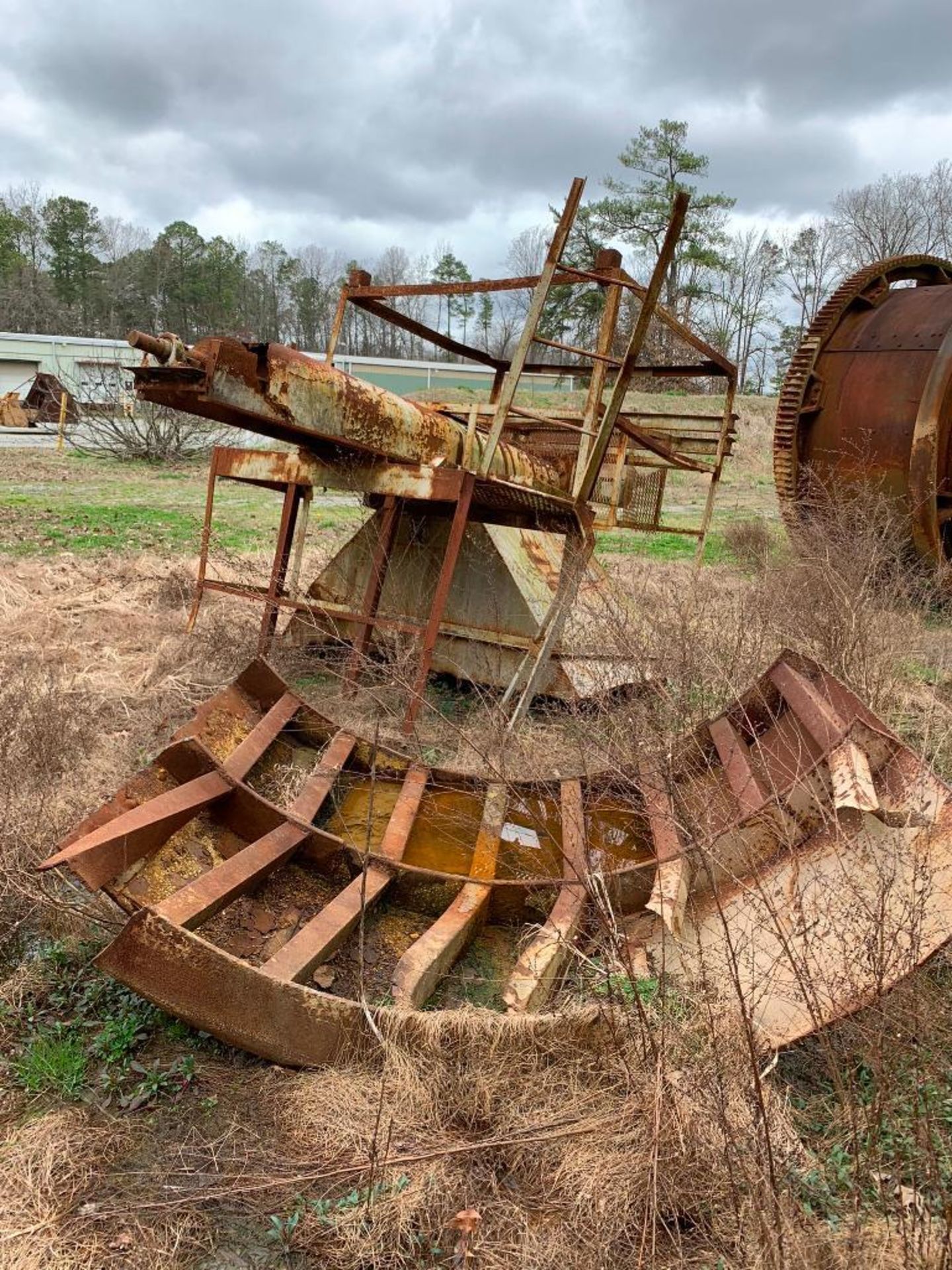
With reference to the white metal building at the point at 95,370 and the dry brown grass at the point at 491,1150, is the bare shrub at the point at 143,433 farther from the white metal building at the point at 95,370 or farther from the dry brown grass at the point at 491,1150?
the dry brown grass at the point at 491,1150

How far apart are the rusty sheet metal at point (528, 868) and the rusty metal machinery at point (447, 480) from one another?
0.76m

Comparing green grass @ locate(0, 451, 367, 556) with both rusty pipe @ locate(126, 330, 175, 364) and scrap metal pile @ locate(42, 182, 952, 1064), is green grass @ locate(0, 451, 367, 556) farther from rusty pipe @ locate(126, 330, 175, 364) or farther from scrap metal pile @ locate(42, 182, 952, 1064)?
rusty pipe @ locate(126, 330, 175, 364)

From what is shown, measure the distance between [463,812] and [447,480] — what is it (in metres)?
2.06

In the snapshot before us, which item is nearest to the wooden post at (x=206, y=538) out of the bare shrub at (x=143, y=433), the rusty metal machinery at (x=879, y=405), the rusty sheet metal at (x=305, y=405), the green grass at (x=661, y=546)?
the rusty sheet metal at (x=305, y=405)

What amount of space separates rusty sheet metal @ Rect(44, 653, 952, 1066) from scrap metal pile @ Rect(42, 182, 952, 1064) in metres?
0.01

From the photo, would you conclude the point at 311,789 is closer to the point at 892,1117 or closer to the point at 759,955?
the point at 759,955

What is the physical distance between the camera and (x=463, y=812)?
13.4 ft

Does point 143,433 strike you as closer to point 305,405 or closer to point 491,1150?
point 305,405

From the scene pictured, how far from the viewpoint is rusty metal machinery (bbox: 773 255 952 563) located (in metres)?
7.68

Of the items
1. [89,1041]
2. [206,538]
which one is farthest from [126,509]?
[89,1041]

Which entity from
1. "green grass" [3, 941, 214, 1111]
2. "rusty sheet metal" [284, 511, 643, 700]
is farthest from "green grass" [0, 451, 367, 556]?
"green grass" [3, 941, 214, 1111]

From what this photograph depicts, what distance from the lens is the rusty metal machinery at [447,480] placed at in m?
4.46

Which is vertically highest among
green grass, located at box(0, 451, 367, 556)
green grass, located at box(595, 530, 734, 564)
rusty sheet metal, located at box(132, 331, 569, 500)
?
rusty sheet metal, located at box(132, 331, 569, 500)

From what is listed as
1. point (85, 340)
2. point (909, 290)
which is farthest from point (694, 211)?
point (909, 290)
